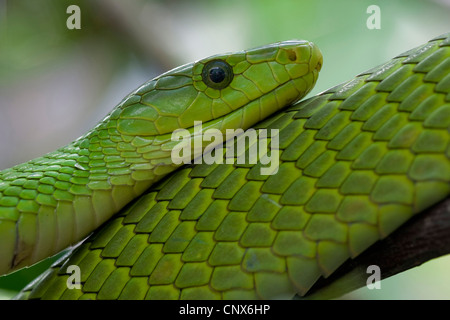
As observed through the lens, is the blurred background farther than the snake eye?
Yes

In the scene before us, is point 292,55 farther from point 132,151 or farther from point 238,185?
point 132,151

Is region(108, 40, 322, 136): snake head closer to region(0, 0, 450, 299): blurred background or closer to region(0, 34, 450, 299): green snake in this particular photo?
region(0, 34, 450, 299): green snake

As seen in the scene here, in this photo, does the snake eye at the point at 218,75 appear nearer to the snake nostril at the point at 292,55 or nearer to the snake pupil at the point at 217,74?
the snake pupil at the point at 217,74

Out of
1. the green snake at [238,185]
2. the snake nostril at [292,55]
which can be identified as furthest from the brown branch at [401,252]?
the snake nostril at [292,55]

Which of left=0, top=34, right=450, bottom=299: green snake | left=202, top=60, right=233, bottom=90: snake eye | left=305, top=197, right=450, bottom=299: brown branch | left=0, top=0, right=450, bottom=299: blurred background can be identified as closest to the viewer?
left=305, top=197, right=450, bottom=299: brown branch

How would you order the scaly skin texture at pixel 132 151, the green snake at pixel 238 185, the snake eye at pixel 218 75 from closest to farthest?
the green snake at pixel 238 185
the scaly skin texture at pixel 132 151
the snake eye at pixel 218 75

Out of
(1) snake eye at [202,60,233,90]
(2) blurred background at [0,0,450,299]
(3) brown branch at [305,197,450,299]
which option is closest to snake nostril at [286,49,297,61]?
(1) snake eye at [202,60,233,90]

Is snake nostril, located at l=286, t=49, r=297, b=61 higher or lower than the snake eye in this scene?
higher
